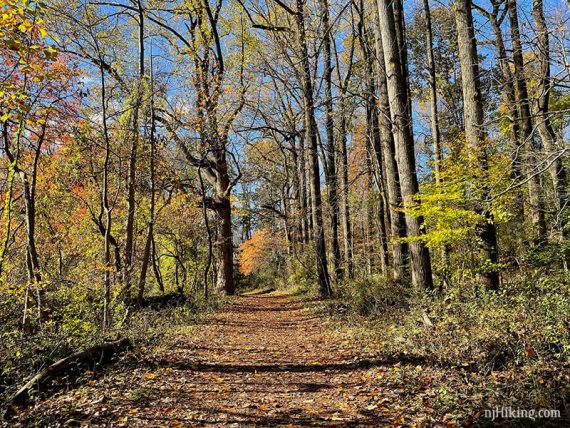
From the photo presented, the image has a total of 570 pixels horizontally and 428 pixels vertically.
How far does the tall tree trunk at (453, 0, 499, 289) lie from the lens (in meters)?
7.86

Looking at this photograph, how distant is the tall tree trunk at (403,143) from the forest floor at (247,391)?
2.48m

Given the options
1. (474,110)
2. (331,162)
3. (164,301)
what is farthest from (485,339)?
(331,162)

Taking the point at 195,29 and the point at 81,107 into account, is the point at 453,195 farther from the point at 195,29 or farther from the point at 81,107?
the point at 195,29

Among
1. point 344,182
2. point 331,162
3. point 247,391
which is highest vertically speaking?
point 331,162

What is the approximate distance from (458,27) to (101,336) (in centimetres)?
951

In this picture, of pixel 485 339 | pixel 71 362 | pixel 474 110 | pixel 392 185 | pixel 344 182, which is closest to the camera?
pixel 485 339

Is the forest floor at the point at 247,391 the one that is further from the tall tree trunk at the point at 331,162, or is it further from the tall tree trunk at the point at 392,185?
the tall tree trunk at the point at 331,162

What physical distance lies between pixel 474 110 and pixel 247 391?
7.07 m

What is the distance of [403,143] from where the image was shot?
346 inches

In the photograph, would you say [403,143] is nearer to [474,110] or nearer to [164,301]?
[474,110]

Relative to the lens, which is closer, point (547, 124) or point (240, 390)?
point (240, 390)

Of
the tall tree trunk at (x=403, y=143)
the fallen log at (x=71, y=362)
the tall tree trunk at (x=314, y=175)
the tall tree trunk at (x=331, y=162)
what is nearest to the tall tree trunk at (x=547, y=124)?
the tall tree trunk at (x=403, y=143)

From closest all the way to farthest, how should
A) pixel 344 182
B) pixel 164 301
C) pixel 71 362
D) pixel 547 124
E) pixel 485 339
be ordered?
pixel 485 339
pixel 71 362
pixel 547 124
pixel 164 301
pixel 344 182

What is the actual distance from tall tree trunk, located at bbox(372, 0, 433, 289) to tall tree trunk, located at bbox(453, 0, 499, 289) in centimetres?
118
